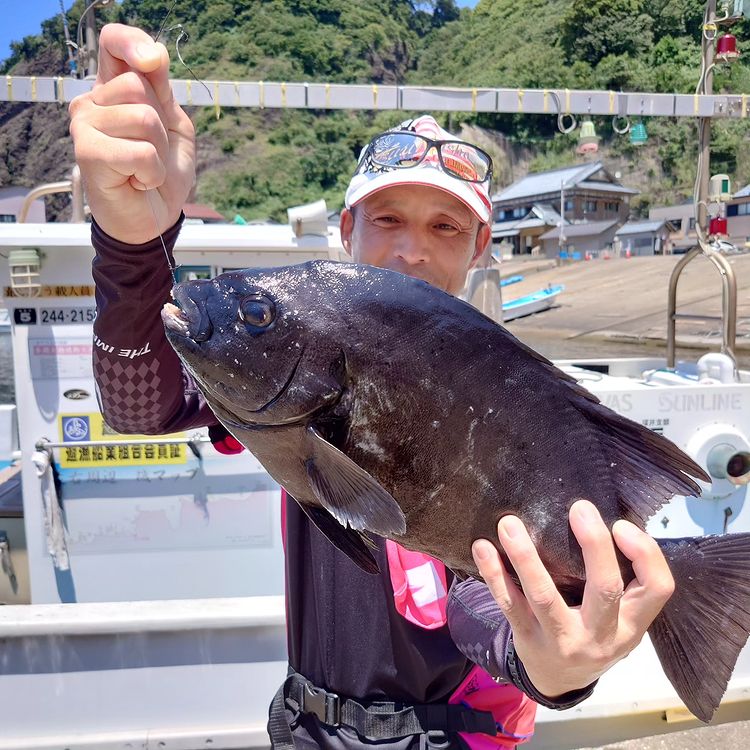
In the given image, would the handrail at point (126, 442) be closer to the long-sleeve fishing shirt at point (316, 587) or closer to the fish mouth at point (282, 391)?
the long-sleeve fishing shirt at point (316, 587)

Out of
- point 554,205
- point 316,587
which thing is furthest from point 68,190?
point 554,205

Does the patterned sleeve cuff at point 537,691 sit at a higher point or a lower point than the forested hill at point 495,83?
lower

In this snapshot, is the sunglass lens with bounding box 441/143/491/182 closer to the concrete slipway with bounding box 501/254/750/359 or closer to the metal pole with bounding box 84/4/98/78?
the metal pole with bounding box 84/4/98/78

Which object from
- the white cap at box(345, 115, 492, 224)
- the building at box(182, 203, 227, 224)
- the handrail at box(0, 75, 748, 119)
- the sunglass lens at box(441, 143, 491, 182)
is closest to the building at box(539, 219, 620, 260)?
the building at box(182, 203, 227, 224)

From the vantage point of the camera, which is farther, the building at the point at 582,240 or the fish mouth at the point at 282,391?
the building at the point at 582,240

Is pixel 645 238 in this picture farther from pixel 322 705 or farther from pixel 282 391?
pixel 282 391

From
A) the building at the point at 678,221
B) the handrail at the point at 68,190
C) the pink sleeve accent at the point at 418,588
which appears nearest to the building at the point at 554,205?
the pink sleeve accent at the point at 418,588

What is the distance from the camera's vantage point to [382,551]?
181 centimetres

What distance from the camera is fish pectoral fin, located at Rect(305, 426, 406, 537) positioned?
1.02 meters

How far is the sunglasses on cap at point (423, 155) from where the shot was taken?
192 cm

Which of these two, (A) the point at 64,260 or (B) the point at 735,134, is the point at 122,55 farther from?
(B) the point at 735,134

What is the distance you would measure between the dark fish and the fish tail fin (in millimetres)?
11

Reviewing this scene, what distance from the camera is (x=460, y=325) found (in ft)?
3.75

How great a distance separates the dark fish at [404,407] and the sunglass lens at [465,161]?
0.90 m
